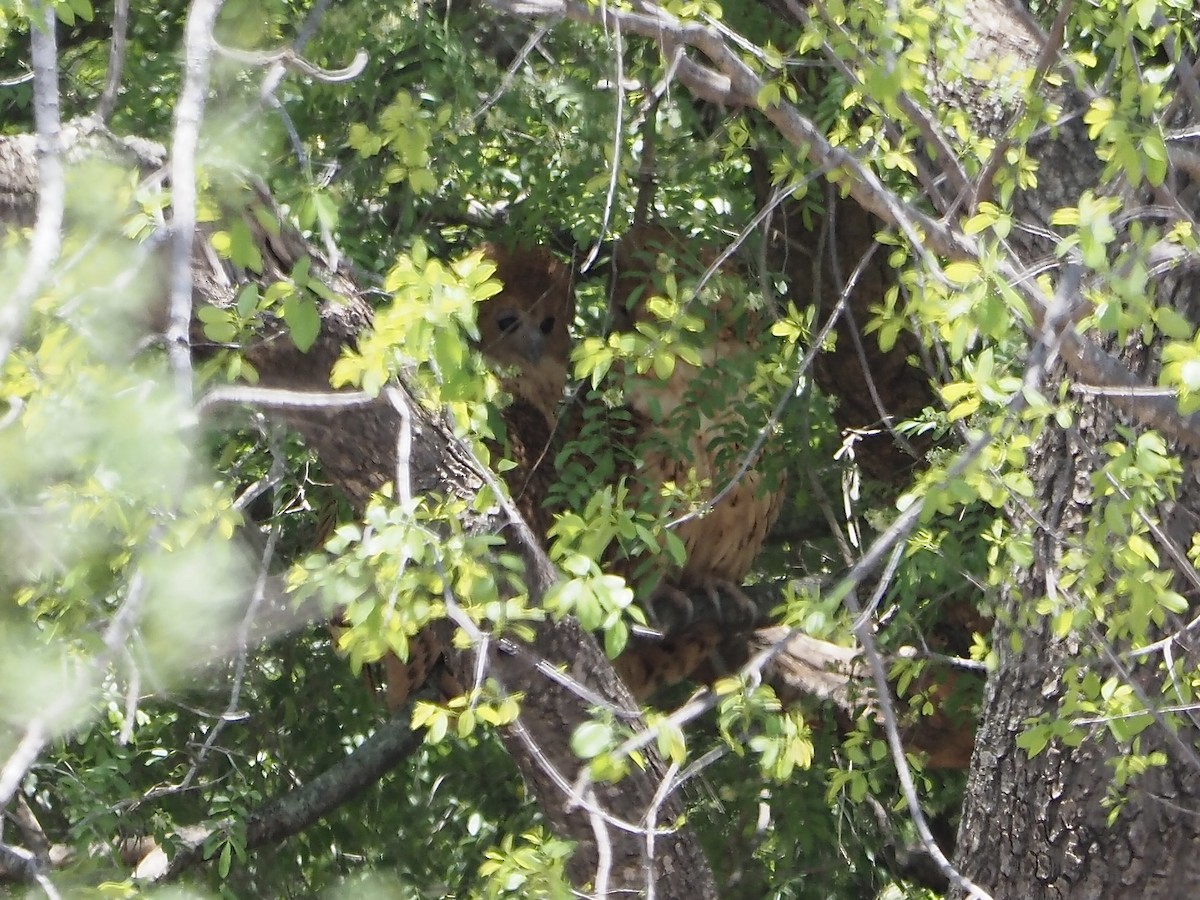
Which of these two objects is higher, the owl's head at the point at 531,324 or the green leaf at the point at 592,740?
the green leaf at the point at 592,740

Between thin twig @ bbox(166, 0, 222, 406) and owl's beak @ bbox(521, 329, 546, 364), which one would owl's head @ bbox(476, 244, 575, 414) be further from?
thin twig @ bbox(166, 0, 222, 406)

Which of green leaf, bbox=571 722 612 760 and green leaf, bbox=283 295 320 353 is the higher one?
green leaf, bbox=283 295 320 353

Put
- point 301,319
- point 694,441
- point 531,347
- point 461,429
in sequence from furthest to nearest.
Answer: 1. point 531,347
2. point 694,441
3. point 461,429
4. point 301,319

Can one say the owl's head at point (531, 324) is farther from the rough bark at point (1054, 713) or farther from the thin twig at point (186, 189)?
the thin twig at point (186, 189)

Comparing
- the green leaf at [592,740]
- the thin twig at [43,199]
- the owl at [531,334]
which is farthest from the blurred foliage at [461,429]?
the owl at [531,334]

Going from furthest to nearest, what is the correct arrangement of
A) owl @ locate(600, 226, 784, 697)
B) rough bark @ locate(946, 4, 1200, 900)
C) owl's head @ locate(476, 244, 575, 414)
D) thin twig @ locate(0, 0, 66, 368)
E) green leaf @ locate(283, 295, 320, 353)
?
1. owl's head @ locate(476, 244, 575, 414)
2. owl @ locate(600, 226, 784, 697)
3. rough bark @ locate(946, 4, 1200, 900)
4. green leaf @ locate(283, 295, 320, 353)
5. thin twig @ locate(0, 0, 66, 368)

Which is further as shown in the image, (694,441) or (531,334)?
(531,334)

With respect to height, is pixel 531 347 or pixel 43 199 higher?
pixel 43 199

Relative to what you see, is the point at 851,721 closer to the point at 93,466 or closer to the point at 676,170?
the point at 676,170

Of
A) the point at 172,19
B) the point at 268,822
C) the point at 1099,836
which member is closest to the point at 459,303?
the point at 1099,836

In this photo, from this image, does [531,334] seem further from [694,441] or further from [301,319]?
[301,319]

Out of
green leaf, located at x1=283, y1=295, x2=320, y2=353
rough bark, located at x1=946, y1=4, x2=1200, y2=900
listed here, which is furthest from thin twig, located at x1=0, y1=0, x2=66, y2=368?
rough bark, located at x1=946, y1=4, x2=1200, y2=900

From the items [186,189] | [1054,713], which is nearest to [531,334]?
[1054,713]

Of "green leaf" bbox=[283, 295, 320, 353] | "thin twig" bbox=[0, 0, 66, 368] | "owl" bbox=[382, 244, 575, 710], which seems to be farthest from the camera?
"owl" bbox=[382, 244, 575, 710]
